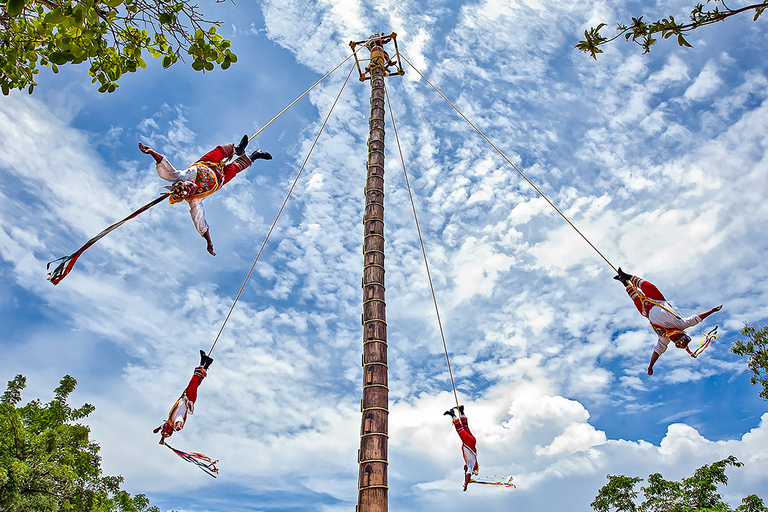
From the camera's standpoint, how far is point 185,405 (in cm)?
744

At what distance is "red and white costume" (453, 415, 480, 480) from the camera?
24.7ft

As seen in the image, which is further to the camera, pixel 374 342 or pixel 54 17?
pixel 374 342

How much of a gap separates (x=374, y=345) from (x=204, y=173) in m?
3.62

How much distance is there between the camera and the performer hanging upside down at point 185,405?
23.4 feet

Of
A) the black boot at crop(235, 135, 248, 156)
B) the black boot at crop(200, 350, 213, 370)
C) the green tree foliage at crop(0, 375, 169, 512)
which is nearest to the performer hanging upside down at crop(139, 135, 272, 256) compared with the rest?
the black boot at crop(235, 135, 248, 156)

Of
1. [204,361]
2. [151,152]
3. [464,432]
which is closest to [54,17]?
[151,152]

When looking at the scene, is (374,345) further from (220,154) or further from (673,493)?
(673,493)

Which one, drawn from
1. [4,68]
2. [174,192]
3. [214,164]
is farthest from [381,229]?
[4,68]

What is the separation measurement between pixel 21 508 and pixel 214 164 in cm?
1354

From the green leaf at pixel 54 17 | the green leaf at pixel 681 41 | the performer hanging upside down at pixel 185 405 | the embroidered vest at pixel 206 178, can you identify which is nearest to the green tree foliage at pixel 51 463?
the performer hanging upside down at pixel 185 405

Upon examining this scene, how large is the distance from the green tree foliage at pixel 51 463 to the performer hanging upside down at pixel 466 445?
1287 centimetres

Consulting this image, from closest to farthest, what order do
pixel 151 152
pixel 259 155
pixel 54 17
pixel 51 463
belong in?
pixel 54 17 → pixel 151 152 → pixel 259 155 → pixel 51 463

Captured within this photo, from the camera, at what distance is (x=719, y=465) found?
1680 centimetres

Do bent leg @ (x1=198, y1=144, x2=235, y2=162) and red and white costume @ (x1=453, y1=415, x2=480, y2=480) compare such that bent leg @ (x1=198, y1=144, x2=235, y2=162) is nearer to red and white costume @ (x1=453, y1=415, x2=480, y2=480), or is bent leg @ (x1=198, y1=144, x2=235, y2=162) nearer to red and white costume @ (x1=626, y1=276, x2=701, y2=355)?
red and white costume @ (x1=453, y1=415, x2=480, y2=480)
